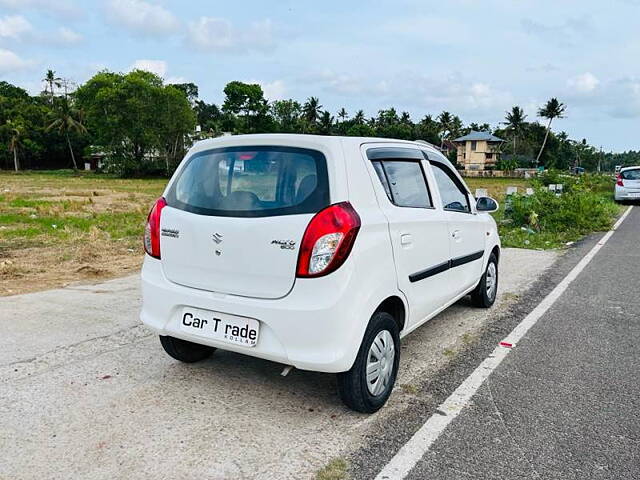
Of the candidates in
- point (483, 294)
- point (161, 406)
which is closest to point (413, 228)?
point (161, 406)

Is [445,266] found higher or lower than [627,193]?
higher

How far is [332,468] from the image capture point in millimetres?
2680

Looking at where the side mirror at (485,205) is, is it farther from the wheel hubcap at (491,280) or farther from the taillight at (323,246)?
the taillight at (323,246)

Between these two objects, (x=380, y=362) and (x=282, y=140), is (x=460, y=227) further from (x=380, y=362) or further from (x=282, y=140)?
(x=282, y=140)

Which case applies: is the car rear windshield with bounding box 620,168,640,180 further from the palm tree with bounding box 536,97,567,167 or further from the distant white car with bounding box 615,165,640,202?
the palm tree with bounding box 536,97,567,167

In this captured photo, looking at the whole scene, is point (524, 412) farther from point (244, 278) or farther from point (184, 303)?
point (184, 303)

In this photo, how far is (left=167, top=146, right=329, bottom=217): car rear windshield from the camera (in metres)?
3.08

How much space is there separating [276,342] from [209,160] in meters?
1.34

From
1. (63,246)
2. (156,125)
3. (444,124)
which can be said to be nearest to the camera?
(63,246)

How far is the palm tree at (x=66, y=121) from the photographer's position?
6625cm

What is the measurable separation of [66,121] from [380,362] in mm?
73219

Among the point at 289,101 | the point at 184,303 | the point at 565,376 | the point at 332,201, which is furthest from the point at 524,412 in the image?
the point at 289,101

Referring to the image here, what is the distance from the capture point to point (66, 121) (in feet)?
218

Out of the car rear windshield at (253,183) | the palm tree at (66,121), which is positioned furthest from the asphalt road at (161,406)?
the palm tree at (66,121)
